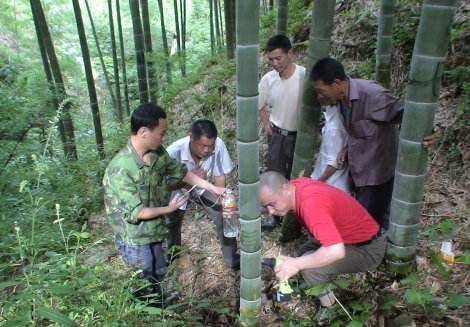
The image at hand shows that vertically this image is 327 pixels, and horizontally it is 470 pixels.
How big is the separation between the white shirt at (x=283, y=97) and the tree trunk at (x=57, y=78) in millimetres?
2687

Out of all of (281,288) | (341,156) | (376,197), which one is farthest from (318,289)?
(341,156)

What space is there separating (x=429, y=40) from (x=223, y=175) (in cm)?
194

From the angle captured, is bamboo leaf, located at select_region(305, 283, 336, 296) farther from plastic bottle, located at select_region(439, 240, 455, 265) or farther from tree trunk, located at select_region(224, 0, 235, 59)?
tree trunk, located at select_region(224, 0, 235, 59)

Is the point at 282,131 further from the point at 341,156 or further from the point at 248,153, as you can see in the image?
the point at 248,153

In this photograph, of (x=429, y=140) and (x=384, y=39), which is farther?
(x=384, y=39)

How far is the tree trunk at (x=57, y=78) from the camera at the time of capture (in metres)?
5.69

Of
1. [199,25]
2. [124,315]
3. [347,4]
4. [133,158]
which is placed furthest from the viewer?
[199,25]

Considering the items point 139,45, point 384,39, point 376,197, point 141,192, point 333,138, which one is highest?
point 384,39

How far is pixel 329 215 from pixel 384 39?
7.27 feet

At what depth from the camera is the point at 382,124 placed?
9.36 ft

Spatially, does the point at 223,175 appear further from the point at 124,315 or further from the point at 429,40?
the point at 429,40

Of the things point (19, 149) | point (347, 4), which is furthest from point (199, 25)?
point (19, 149)

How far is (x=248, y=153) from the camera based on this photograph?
6.58 feet

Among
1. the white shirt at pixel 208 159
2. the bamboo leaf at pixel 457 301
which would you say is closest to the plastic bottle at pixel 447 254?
the bamboo leaf at pixel 457 301
